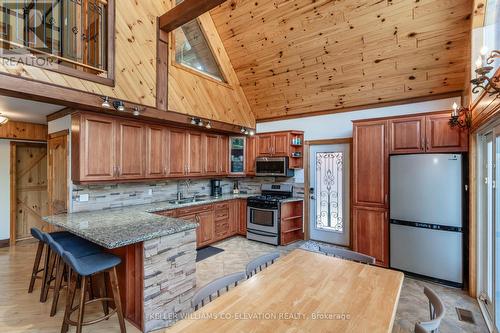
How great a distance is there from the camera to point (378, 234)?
146 inches

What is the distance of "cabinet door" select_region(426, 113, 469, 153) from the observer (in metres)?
3.15

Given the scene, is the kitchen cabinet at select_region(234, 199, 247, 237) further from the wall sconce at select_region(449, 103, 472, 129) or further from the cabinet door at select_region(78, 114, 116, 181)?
the wall sconce at select_region(449, 103, 472, 129)

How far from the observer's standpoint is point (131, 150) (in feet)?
12.4

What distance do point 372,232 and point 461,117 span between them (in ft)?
6.50

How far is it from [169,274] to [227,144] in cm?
355

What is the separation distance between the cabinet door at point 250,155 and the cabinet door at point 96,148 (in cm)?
293

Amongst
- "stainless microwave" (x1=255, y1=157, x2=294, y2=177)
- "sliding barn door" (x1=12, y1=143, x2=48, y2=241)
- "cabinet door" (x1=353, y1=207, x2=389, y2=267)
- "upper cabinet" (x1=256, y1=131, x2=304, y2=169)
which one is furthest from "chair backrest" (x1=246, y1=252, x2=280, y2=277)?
"sliding barn door" (x1=12, y1=143, x2=48, y2=241)

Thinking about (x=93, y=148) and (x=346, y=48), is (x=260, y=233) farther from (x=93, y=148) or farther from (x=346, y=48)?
(x=346, y=48)

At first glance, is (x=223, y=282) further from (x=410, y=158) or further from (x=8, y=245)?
(x=8, y=245)

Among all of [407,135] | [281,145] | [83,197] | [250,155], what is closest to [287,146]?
[281,145]

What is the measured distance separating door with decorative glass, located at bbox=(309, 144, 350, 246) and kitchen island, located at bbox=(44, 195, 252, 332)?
127 inches

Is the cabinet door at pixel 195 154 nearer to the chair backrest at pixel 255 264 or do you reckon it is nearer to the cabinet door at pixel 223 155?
the cabinet door at pixel 223 155

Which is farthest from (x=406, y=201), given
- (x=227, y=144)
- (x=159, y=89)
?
(x=159, y=89)

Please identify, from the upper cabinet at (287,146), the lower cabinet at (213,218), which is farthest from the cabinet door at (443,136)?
the lower cabinet at (213,218)
